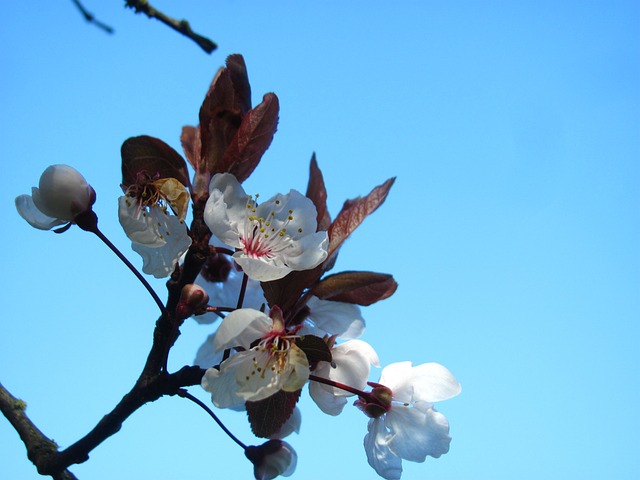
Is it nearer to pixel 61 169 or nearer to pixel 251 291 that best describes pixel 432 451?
pixel 251 291

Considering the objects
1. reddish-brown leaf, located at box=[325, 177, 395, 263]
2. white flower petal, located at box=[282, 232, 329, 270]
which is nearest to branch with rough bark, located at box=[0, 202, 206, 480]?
white flower petal, located at box=[282, 232, 329, 270]

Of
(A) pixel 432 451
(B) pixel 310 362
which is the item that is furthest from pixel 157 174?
(A) pixel 432 451

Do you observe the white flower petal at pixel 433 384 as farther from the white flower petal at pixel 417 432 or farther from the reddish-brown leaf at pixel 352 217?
the reddish-brown leaf at pixel 352 217

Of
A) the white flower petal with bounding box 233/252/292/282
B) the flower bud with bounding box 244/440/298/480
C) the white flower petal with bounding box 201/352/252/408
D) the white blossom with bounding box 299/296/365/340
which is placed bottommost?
the flower bud with bounding box 244/440/298/480

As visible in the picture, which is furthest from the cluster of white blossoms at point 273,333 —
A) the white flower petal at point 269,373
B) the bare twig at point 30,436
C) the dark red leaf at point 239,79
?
the bare twig at point 30,436

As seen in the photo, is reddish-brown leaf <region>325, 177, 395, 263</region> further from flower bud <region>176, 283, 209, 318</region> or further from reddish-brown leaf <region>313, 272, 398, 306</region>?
flower bud <region>176, 283, 209, 318</region>

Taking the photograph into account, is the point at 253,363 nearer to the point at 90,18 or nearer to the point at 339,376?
the point at 339,376

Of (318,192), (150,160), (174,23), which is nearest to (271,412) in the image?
(318,192)

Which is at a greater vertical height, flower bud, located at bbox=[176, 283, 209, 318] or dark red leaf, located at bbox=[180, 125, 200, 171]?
dark red leaf, located at bbox=[180, 125, 200, 171]
